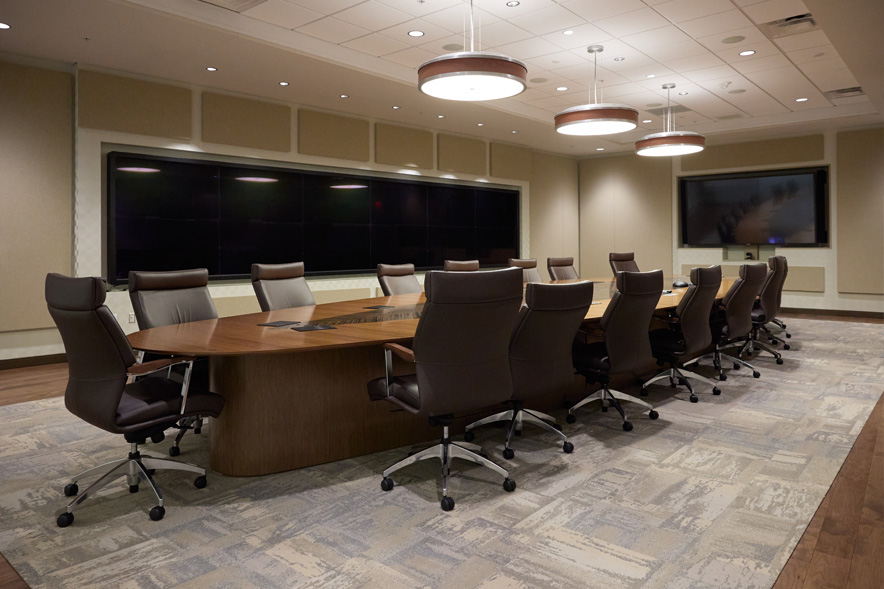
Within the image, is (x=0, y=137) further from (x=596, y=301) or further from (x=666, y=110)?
(x=666, y=110)

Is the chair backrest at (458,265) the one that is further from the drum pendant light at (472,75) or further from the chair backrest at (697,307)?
Result: the chair backrest at (697,307)

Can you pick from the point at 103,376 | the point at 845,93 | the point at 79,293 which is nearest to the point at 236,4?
the point at 79,293

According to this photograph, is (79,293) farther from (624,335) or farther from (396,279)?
(396,279)

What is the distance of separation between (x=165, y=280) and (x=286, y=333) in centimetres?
125

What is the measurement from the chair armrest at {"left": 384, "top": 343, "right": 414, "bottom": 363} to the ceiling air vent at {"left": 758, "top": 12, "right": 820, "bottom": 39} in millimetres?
5069

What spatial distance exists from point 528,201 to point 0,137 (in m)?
8.39

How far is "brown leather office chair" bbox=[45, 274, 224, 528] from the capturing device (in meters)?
2.64

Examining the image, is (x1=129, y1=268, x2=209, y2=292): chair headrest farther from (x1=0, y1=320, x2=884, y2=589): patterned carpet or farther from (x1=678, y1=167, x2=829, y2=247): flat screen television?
(x1=678, y1=167, x2=829, y2=247): flat screen television

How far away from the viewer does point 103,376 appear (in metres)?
2.68

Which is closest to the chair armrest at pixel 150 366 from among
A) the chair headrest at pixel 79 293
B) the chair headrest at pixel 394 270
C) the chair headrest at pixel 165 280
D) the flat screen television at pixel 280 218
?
the chair headrest at pixel 79 293

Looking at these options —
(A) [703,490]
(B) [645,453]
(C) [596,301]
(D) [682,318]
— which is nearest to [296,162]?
(C) [596,301]

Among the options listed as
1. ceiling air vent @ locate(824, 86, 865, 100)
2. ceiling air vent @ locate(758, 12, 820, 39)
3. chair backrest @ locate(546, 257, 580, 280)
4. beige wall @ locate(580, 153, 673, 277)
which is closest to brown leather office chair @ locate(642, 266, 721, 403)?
ceiling air vent @ locate(758, 12, 820, 39)

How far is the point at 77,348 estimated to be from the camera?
2727 mm

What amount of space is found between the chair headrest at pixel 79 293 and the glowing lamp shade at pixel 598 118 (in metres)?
4.65
